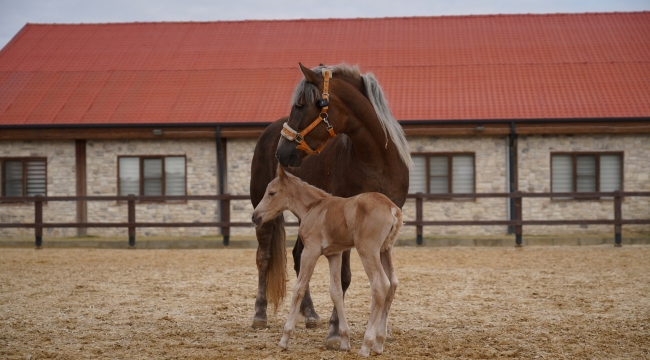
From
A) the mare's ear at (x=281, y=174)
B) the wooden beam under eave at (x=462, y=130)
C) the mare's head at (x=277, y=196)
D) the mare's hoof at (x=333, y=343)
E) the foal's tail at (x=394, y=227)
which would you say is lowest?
the mare's hoof at (x=333, y=343)

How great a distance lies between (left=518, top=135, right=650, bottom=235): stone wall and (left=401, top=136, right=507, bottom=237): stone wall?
0.58 metres

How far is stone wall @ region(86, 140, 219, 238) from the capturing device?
2147 centimetres

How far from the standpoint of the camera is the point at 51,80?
24641 millimetres

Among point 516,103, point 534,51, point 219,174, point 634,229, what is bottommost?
point 634,229

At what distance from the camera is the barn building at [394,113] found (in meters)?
20.8

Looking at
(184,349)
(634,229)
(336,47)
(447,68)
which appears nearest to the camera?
(184,349)

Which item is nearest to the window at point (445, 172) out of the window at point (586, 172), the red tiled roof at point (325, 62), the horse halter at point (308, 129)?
the red tiled roof at point (325, 62)

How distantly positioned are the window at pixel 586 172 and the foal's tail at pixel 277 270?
14325 mm

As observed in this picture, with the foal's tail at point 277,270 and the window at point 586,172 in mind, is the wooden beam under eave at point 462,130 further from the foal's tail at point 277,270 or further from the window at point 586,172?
the foal's tail at point 277,270

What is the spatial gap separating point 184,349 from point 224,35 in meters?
22.3

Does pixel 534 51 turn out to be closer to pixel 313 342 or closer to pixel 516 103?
pixel 516 103

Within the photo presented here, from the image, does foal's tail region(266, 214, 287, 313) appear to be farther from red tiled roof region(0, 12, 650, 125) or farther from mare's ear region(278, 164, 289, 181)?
red tiled roof region(0, 12, 650, 125)

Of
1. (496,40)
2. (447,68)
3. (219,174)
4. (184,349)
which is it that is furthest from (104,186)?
(184,349)

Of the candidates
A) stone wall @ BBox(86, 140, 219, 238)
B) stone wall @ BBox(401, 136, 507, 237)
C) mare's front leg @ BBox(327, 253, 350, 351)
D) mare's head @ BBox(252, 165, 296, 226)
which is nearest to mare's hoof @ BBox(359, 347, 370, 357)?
mare's front leg @ BBox(327, 253, 350, 351)
